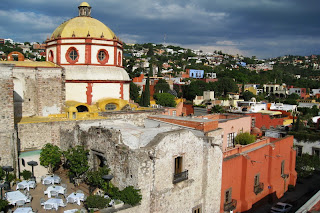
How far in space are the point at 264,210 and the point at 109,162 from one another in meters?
11.2

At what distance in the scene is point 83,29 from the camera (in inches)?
885

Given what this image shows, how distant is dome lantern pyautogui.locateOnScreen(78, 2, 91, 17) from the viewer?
2438cm

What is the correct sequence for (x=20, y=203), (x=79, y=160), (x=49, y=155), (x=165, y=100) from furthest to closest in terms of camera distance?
(x=165, y=100)
(x=49, y=155)
(x=79, y=160)
(x=20, y=203)

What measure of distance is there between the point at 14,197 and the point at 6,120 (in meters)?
4.13

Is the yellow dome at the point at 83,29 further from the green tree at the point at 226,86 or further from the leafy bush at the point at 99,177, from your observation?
the green tree at the point at 226,86

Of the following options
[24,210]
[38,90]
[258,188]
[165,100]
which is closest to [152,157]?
[24,210]

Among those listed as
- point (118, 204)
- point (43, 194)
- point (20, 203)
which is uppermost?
point (118, 204)

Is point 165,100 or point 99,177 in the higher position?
point 165,100

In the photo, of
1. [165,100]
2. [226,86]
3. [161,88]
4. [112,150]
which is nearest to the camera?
[112,150]

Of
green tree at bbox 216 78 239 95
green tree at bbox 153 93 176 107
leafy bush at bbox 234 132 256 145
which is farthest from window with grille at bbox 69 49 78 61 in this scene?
green tree at bbox 216 78 239 95

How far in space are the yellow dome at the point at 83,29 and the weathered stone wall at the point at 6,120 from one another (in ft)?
28.2

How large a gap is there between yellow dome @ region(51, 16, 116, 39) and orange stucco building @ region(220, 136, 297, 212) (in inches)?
520

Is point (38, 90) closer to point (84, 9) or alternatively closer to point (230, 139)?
point (84, 9)

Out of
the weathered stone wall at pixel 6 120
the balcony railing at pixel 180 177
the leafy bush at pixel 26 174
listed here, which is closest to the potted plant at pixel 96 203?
the balcony railing at pixel 180 177
